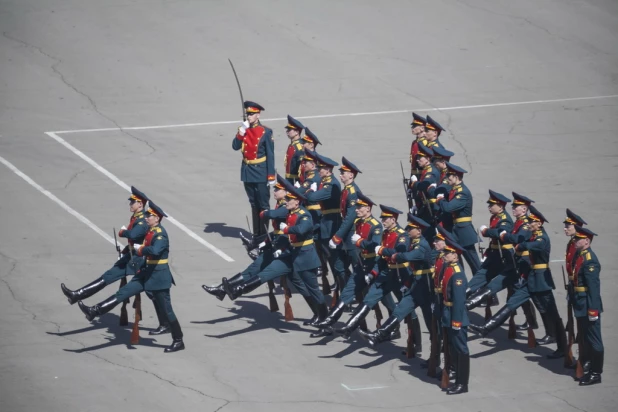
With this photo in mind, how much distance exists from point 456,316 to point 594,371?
69.0 inches

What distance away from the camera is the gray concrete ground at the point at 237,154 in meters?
14.9

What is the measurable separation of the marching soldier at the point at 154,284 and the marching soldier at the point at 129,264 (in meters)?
0.22

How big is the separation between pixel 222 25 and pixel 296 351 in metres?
13.8

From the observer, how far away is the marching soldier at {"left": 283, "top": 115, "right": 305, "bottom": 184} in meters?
19.0

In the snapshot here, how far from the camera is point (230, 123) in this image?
24.3 meters

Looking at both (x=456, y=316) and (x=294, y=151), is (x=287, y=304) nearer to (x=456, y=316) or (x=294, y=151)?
(x=294, y=151)

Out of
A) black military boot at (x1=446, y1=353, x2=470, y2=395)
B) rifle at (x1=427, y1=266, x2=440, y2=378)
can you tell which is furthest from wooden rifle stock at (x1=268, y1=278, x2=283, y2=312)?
black military boot at (x1=446, y1=353, x2=470, y2=395)

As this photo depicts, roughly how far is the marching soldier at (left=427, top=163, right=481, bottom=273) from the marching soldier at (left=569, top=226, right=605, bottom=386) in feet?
8.67

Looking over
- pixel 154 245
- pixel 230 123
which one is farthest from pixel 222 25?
pixel 154 245

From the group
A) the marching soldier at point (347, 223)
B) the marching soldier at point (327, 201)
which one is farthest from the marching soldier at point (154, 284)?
the marching soldier at point (327, 201)

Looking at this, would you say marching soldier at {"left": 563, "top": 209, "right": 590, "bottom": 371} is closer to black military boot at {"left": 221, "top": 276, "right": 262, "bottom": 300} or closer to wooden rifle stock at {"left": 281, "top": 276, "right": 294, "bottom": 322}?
wooden rifle stock at {"left": 281, "top": 276, "right": 294, "bottom": 322}

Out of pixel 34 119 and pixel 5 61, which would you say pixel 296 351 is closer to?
pixel 34 119

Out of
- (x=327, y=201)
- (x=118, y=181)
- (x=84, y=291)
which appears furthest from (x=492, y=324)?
(x=118, y=181)

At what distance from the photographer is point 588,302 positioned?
14.6m
